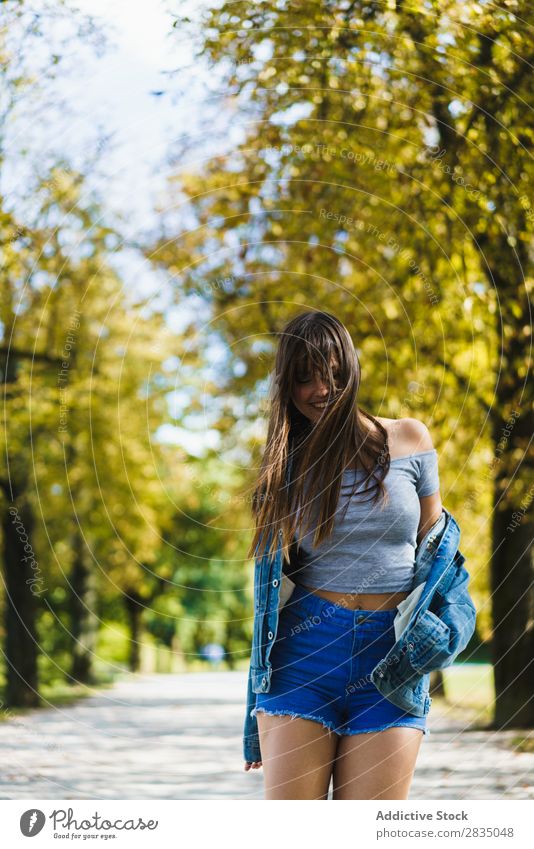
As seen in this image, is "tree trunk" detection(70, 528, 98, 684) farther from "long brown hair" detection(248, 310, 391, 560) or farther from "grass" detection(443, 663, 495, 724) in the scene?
"long brown hair" detection(248, 310, 391, 560)

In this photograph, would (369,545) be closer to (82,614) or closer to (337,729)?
(337,729)

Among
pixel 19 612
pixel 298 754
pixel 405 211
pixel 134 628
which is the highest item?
pixel 298 754

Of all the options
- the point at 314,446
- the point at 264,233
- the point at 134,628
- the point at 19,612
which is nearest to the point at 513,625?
the point at 264,233

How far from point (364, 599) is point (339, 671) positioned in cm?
22

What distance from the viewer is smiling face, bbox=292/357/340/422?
3.14m

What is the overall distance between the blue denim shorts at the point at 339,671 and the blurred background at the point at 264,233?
312 cm

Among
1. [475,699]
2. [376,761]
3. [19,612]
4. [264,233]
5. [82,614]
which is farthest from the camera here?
[82,614]

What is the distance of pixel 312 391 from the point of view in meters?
3.18

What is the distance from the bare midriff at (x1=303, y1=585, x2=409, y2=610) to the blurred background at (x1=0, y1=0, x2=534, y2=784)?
10.3ft

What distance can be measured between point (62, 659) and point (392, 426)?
28.1 metres

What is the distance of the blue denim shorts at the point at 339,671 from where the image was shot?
2.98 metres

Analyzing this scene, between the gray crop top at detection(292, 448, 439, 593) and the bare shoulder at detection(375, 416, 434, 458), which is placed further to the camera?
the bare shoulder at detection(375, 416, 434, 458)

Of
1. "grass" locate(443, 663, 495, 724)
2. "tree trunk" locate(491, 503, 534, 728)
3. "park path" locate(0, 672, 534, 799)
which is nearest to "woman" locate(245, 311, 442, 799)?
"park path" locate(0, 672, 534, 799)

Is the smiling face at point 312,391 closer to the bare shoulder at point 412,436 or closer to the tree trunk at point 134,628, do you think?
the bare shoulder at point 412,436
